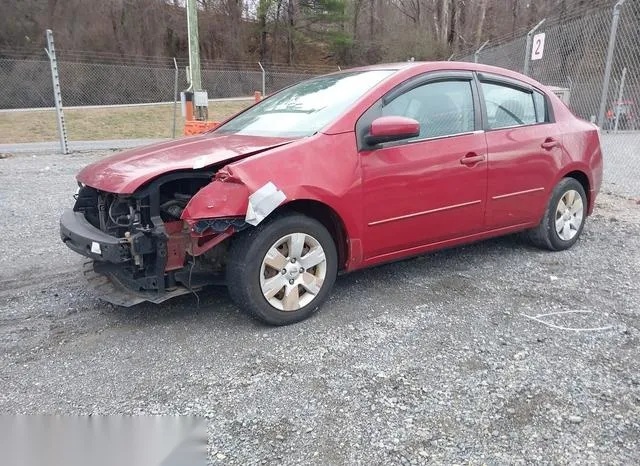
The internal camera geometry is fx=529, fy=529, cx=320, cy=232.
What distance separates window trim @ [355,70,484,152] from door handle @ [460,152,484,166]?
0.57 feet

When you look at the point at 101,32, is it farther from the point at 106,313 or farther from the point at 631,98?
the point at 106,313

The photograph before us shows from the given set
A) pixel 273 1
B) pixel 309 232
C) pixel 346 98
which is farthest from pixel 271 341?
pixel 273 1

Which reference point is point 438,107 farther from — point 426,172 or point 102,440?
point 102,440

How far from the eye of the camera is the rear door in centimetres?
420

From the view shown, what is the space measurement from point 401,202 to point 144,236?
1726 millimetres

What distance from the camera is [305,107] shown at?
3914 millimetres

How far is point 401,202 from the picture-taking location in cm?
370

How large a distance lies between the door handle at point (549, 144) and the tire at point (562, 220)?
369 millimetres

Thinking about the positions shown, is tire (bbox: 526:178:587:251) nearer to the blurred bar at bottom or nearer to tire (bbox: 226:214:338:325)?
tire (bbox: 226:214:338:325)

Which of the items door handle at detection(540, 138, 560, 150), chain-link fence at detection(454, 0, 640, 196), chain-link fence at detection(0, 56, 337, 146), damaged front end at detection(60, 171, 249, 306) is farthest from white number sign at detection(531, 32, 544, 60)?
chain-link fence at detection(0, 56, 337, 146)

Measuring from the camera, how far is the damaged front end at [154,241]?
3039 millimetres

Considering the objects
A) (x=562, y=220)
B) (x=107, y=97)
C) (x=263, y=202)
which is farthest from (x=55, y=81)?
(x=107, y=97)

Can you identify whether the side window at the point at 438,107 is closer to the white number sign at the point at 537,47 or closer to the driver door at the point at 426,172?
the driver door at the point at 426,172

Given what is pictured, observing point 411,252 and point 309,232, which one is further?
point 411,252
